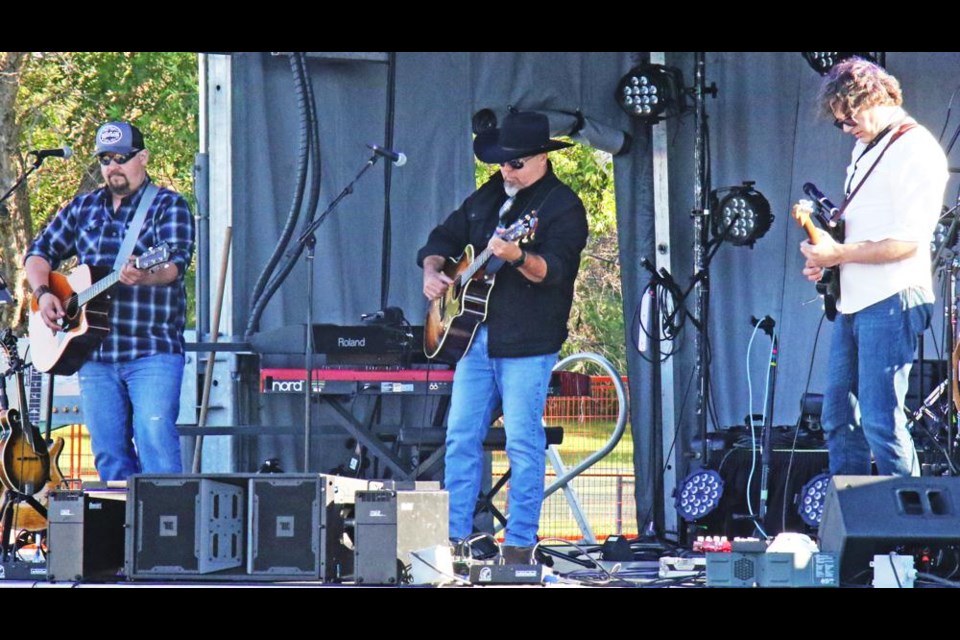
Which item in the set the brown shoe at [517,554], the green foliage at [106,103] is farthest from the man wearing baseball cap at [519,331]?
the green foliage at [106,103]

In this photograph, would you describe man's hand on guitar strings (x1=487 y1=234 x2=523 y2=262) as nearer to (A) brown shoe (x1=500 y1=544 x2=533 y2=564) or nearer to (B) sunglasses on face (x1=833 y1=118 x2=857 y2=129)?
(A) brown shoe (x1=500 y1=544 x2=533 y2=564)

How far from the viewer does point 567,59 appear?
8.03m

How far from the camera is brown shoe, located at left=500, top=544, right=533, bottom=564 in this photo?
5426 millimetres

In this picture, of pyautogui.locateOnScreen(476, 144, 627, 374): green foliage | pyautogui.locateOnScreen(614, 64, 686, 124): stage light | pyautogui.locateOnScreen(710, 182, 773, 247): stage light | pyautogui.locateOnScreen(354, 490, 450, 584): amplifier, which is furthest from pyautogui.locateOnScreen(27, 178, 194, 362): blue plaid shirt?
pyautogui.locateOnScreen(476, 144, 627, 374): green foliage

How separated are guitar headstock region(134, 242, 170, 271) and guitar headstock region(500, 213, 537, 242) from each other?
1.44 meters

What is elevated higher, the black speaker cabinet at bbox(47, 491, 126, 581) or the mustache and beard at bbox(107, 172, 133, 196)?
the mustache and beard at bbox(107, 172, 133, 196)

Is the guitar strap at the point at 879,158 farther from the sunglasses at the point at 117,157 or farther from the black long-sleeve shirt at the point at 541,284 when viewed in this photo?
the sunglasses at the point at 117,157

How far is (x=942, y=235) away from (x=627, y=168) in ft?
5.75

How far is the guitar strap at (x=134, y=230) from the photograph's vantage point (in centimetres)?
638

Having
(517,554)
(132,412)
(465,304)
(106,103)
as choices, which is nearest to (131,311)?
(132,412)

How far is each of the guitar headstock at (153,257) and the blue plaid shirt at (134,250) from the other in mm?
90

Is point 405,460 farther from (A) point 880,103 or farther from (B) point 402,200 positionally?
(A) point 880,103

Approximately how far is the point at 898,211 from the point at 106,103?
1360 centimetres

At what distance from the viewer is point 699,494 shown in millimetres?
7262
